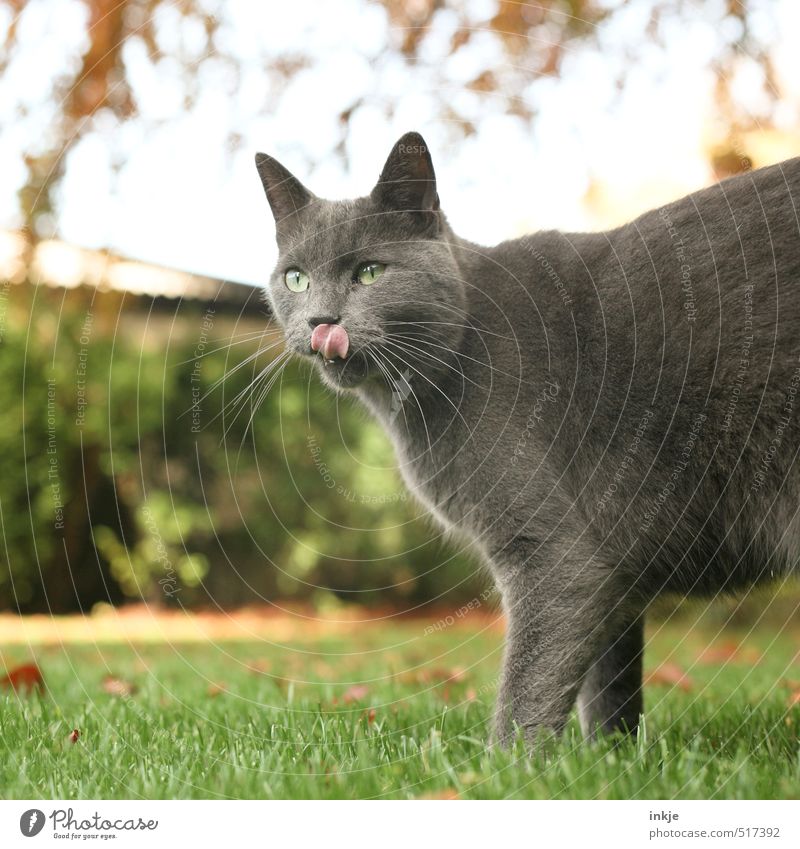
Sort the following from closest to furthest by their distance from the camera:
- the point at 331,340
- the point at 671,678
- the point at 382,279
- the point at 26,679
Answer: the point at 331,340 → the point at 382,279 → the point at 26,679 → the point at 671,678

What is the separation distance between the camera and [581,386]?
2307 millimetres

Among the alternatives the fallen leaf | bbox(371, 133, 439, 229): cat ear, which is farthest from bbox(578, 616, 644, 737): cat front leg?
the fallen leaf

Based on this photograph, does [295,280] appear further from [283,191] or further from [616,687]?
[616,687]

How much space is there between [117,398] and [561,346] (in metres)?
4.58

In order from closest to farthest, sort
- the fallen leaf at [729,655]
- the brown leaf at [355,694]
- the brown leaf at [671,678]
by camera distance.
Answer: the brown leaf at [355,694], the brown leaf at [671,678], the fallen leaf at [729,655]

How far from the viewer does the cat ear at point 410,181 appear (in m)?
2.32

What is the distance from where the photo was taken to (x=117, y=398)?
6180mm

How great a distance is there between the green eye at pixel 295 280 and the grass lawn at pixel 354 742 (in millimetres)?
1247

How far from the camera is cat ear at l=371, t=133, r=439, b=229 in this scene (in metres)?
2.32

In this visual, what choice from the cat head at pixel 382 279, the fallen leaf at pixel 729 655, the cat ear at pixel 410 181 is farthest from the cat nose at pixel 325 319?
the fallen leaf at pixel 729 655

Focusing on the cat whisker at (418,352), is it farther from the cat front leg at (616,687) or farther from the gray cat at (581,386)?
the cat front leg at (616,687)

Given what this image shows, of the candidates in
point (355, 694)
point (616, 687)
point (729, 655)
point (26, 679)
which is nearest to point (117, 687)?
point (26, 679)

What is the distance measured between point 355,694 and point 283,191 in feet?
5.78

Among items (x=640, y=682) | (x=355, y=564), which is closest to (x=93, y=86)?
(x=640, y=682)
